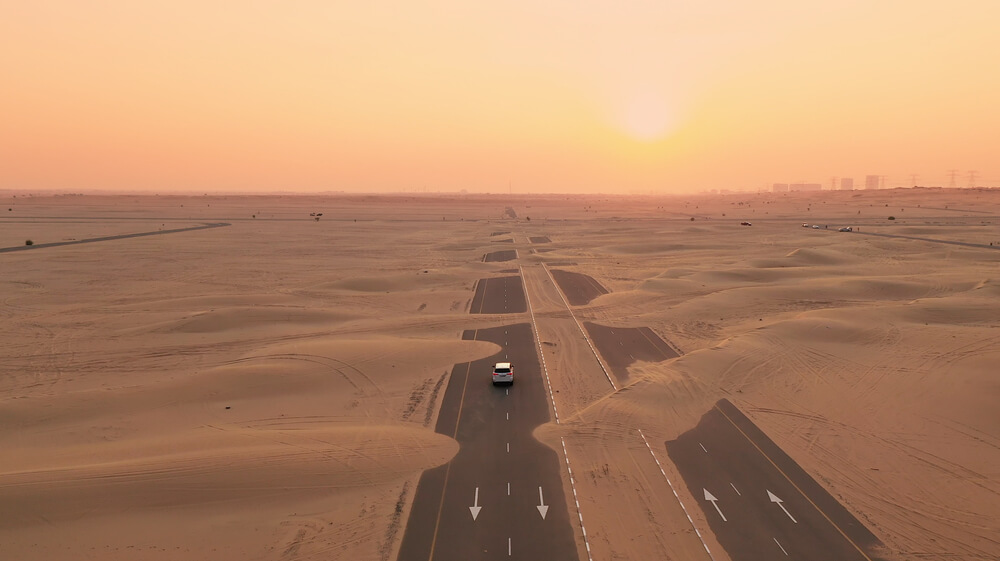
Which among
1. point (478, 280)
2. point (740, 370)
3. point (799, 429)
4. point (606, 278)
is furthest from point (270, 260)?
point (799, 429)

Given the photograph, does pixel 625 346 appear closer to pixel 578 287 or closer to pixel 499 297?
pixel 499 297

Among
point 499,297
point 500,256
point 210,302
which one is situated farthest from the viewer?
point 500,256

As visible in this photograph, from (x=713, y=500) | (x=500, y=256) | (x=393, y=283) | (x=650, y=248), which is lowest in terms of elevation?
(x=713, y=500)

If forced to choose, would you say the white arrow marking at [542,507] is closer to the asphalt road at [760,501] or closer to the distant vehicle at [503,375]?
the asphalt road at [760,501]

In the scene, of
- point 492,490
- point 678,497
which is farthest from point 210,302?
point 678,497

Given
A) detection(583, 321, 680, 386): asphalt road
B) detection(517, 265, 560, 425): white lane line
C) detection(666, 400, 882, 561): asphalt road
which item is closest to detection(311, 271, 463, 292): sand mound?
detection(517, 265, 560, 425): white lane line

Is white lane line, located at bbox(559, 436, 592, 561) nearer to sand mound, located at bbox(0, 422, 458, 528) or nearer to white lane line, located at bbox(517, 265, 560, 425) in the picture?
white lane line, located at bbox(517, 265, 560, 425)

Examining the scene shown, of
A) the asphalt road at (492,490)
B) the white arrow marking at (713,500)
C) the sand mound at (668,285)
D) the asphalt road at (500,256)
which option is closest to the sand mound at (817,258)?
the sand mound at (668,285)
